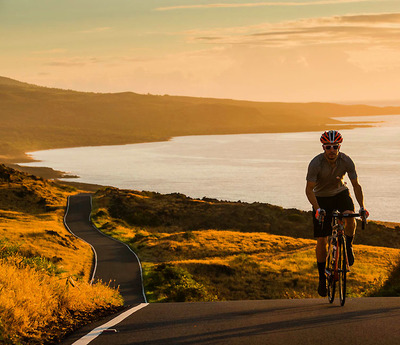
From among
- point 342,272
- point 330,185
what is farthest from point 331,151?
point 342,272

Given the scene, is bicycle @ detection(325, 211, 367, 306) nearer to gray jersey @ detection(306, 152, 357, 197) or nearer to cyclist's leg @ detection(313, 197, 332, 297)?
cyclist's leg @ detection(313, 197, 332, 297)

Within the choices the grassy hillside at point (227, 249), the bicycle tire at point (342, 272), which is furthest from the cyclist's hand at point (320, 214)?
the grassy hillside at point (227, 249)

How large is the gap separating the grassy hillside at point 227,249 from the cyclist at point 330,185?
4.73 metres

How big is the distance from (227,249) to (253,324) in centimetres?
4733

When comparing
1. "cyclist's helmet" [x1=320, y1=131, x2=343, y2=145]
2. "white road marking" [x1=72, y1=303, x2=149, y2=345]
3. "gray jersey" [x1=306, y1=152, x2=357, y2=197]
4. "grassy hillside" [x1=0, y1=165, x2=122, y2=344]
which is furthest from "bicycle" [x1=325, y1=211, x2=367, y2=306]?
"grassy hillside" [x1=0, y1=165, x2=122, y2=344]

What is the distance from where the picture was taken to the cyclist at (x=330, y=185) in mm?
9125

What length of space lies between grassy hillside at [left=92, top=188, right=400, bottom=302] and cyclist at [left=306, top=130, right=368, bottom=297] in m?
4.73

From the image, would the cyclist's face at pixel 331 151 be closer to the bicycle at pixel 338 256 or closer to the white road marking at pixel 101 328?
the bicycle at pixel 338 256

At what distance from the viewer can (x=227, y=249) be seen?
54812 mm

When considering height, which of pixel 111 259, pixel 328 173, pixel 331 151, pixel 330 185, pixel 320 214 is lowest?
pixel 111 259

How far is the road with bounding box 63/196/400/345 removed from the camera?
22.2ft

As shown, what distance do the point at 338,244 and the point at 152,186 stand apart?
5591 inches

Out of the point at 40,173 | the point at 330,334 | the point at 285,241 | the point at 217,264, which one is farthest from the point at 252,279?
the point at 40,173

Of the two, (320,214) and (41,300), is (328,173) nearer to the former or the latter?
(320,214)
